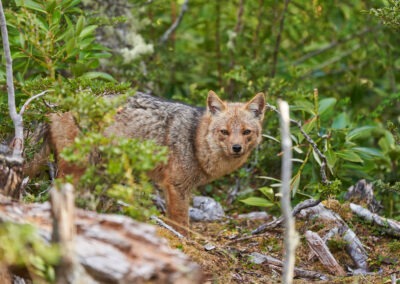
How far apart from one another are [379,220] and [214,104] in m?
2.31

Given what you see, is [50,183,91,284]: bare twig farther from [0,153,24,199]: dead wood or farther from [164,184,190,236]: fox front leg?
[164,184,190,236]: fox front leg

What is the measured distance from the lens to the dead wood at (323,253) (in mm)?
6124

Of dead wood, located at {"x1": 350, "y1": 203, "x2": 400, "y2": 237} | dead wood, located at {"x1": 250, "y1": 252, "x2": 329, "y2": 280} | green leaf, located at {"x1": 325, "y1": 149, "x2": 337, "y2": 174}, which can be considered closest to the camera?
dead wood, located at {"x1": 250, "y1": 252, "x2": 329, "y2": 280}

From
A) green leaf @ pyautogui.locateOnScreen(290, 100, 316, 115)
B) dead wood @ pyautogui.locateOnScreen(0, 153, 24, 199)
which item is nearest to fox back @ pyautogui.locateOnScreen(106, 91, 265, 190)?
green leaf @ pyautogui.locateOnScreen(290, 100, 316, 115)

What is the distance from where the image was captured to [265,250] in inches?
262

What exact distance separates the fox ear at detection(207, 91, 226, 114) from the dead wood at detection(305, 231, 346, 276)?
6.39 feet

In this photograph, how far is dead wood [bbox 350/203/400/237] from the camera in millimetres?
6846

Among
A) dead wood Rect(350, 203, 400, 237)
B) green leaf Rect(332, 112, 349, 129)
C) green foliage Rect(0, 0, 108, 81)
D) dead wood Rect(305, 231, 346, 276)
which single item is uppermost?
green foliage Rect(0, 0, 108, 81)

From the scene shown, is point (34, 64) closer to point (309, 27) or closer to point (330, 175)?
point (330, 175)

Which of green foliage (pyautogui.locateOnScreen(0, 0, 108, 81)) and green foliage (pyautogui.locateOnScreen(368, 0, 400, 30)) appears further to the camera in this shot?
green foliage (pyautogui.locateOnScreen(368, 0, 400, 30))

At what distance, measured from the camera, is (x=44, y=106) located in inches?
220

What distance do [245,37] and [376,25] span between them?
97.7 inches

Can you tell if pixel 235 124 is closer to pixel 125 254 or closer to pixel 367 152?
pixel 367 152

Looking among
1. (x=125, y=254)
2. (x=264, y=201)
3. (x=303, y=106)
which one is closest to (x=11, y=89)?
(x=125, y=254)
